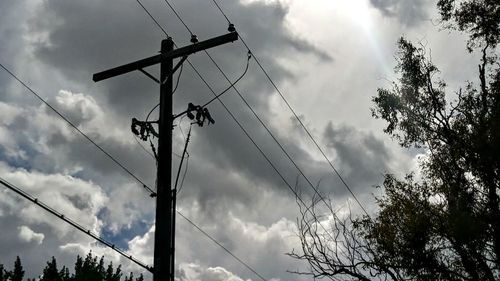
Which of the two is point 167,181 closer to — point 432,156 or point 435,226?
point 435,226

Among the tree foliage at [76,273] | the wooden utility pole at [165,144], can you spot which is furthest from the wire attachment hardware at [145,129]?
the tree foliage at [76,273]

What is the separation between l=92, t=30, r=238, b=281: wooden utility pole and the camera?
8.29 meters

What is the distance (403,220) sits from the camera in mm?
18406

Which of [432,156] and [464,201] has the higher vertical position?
[432,156]

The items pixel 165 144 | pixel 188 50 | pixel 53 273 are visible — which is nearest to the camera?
pixel 165 144

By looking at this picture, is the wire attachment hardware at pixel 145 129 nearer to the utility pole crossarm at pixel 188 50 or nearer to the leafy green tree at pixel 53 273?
the utility pole crossarm at pixel 188 50

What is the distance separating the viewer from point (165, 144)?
909 cm

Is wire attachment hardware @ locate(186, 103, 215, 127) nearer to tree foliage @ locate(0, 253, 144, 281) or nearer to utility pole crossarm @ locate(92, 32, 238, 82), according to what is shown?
utility pole crossarm @ locate(92, 32, 238, 82)

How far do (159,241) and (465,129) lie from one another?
1391 centimetres

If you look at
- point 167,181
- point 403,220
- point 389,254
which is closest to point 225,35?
point 167,181

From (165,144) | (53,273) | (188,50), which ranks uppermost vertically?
(53,273)

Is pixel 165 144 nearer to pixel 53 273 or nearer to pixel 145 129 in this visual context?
pixel 145 129

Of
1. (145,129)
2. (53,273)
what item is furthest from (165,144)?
(53,273)

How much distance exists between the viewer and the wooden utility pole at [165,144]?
27.2 feet
